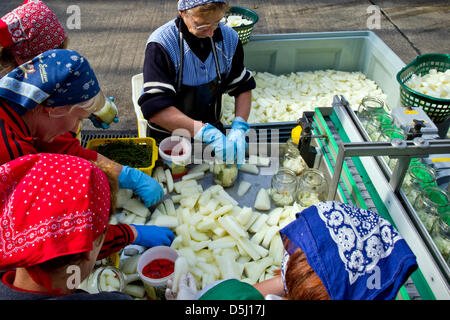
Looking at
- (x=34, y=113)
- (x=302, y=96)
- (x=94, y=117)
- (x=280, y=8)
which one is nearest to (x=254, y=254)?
(x=34, y=113)

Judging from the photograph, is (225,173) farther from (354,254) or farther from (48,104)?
(354,254)

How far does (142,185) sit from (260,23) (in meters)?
5.94

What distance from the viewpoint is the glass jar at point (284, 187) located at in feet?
7.61

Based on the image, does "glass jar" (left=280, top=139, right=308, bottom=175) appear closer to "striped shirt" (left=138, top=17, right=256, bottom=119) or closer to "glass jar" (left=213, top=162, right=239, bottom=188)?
"glass jar" (left=213, top=162, right=239, bottom=188)

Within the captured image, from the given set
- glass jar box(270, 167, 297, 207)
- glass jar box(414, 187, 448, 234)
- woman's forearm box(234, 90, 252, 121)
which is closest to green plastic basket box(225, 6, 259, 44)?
woman's forearm box(234, 90, 252, 121)

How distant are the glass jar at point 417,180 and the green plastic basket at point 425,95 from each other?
0.70 metres

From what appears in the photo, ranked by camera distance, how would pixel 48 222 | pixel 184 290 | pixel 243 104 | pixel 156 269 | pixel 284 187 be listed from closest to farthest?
pixel 48 222
pixel 184 290
pixel 156 269
pixel 284 187
pixel 243 104

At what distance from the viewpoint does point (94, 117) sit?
2.85 meters

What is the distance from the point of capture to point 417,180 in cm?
190

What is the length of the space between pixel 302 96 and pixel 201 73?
187 cm

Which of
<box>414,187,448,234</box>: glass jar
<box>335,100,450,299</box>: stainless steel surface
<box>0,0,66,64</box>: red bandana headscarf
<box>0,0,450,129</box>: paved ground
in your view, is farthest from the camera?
<box>0,0,450,129</box>: paved ground

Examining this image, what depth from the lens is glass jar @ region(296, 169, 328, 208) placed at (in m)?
2.26

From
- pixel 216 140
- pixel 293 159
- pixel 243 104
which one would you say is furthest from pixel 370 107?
pixel 216 140

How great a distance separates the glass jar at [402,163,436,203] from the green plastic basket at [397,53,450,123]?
0.70m
